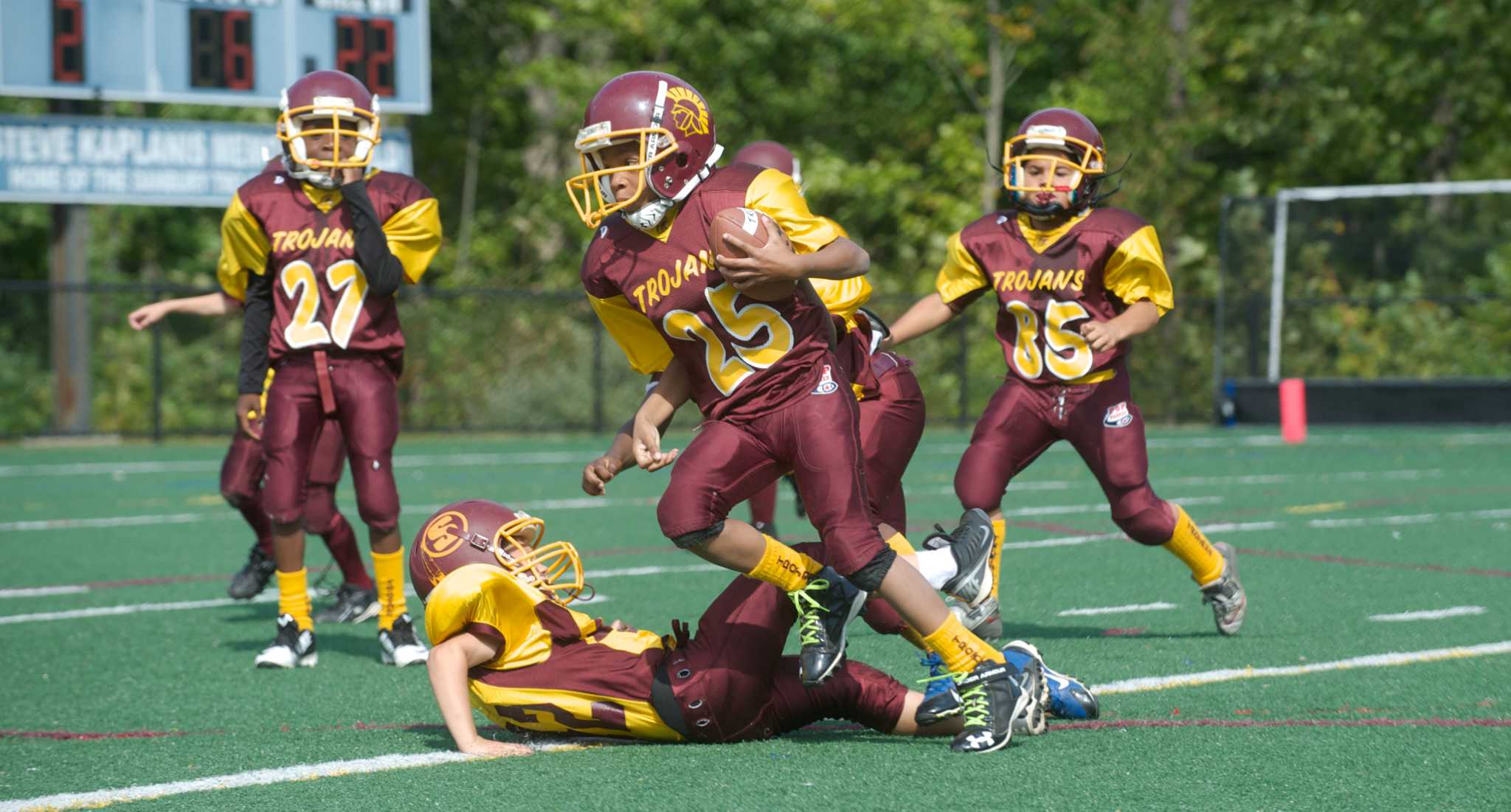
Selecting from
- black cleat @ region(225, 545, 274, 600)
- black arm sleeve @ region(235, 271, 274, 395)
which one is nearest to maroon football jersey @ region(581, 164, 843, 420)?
black arm sleeve @ region(235, 271, 274, 395)

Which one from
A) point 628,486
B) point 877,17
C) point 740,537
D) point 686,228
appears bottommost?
point 628,486

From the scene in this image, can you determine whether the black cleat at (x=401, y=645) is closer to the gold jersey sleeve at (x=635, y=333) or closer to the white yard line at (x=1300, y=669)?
the gold jersey sleeve at (x=635, y=333)

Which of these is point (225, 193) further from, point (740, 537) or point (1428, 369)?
point (740, 537)

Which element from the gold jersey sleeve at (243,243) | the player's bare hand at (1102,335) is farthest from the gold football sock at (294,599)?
the player's bare hand at (1102,335)

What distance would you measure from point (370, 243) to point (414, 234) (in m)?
0.26

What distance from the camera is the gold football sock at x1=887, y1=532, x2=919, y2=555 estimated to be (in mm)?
4551

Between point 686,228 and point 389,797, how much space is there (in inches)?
61.1

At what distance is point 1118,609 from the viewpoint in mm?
6656

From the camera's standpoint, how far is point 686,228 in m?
4.23

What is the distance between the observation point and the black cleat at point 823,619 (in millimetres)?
4047

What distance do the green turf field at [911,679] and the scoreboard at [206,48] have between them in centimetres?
614

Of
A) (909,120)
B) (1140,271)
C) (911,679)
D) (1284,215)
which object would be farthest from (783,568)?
(909,120)

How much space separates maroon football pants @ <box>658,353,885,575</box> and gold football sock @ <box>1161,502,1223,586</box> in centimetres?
198

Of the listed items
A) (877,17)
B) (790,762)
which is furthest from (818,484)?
(877,17)
